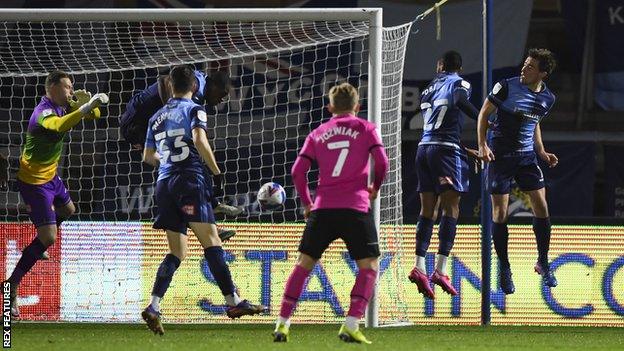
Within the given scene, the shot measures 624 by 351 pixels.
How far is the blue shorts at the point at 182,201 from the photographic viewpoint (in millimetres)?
10000

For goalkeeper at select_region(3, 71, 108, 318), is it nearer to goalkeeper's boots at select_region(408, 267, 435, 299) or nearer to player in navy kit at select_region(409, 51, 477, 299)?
player in navy kit at select_region(409, 51, 477, 299)

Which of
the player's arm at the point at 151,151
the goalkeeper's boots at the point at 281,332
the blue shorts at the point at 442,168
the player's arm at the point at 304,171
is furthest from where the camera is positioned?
the blue shorts at the point at 442,168

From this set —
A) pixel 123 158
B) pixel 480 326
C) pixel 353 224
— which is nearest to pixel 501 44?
pixel 123 158

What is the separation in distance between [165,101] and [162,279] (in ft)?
6.16

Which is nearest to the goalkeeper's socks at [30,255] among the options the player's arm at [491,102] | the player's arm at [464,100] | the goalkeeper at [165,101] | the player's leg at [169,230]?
the goalkeeper at [165,101]

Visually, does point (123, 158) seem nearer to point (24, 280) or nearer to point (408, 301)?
point (24, 280)

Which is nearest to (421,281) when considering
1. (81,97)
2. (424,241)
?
(424,241)

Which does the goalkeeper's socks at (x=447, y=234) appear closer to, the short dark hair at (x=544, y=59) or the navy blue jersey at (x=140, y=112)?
the short dark hair at (x=544, y=59)

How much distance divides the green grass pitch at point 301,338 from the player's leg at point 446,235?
1.26 feet

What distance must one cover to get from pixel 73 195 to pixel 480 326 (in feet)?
16.3

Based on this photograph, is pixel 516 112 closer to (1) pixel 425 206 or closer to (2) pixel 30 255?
(1) pixel 425 206

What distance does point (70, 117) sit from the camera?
1085 cm

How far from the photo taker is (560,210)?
17.8m

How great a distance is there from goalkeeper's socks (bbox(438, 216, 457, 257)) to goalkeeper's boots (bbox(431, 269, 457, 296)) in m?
0.20
